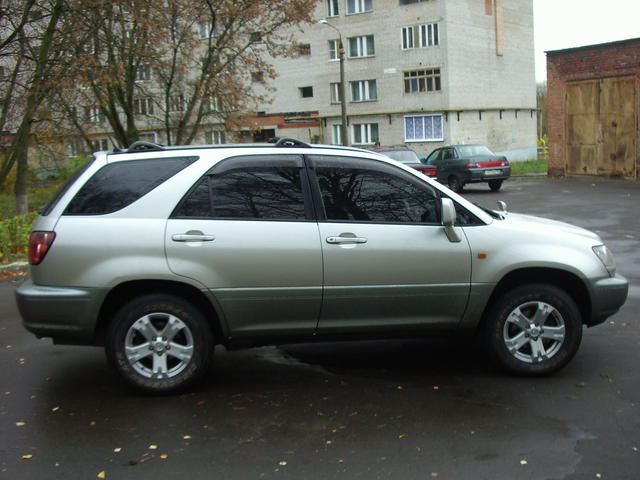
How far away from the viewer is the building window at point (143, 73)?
23.7 meters

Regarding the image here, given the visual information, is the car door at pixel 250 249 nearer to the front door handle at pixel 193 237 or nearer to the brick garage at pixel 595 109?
the front door handle at pixel 193 237

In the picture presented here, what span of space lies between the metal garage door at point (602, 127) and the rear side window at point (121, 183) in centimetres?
2435

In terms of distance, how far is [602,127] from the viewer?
2708 cm

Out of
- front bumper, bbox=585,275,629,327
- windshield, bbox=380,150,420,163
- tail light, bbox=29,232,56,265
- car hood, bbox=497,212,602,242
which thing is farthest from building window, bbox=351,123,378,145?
tail light, bbox=29,232,56,265

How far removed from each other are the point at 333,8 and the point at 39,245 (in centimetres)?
4883

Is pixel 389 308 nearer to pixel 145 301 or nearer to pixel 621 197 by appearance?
pixel 145 301

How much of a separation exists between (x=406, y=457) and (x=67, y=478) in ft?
6.15

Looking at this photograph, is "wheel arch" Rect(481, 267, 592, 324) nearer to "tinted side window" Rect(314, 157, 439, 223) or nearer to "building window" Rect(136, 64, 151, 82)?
"tinted side window" Rect(314, 157, 439, 223)

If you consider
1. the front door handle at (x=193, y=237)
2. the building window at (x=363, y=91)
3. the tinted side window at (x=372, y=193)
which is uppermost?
the building window at (x=363, y=91)

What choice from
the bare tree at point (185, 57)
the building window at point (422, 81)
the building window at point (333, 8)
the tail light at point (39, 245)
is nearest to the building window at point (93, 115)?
the bare tree at point (185, 57)

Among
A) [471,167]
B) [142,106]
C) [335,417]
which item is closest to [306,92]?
[142,106]

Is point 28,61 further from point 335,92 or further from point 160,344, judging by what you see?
point 335,92

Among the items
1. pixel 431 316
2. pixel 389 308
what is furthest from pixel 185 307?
pixel 431 316

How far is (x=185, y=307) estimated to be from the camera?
510 cm
